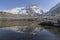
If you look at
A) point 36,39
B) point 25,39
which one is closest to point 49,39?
point 36,39

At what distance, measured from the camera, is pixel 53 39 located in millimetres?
12102

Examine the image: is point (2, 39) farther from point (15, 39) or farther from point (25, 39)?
point (25, 39)

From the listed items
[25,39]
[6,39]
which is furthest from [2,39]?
[25,39]

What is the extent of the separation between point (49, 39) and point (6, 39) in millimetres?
3986

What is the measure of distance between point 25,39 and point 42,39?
1.58 meters

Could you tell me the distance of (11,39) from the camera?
39.9ft

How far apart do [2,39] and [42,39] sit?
3.70 m

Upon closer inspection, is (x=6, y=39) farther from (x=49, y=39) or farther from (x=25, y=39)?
(x=49, y=39)

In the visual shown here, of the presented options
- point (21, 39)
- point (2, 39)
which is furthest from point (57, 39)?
point (2, 39)

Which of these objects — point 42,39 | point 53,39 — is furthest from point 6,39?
point 53,39

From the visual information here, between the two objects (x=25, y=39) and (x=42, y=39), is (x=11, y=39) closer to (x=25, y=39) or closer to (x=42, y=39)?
(x=25, y=39)

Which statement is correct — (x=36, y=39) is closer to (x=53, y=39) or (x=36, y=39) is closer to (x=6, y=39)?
(x=53, y=39)

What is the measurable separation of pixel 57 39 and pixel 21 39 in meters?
3.33

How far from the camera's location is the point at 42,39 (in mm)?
12156
